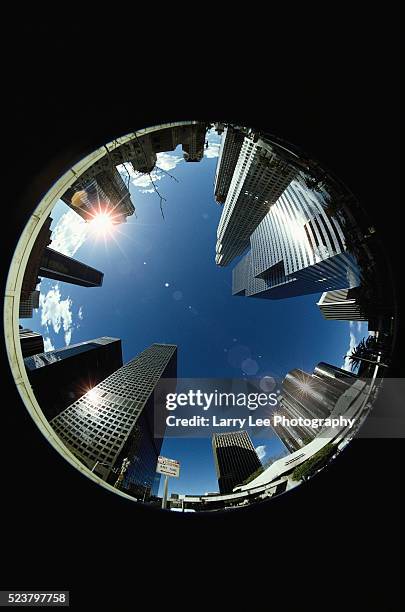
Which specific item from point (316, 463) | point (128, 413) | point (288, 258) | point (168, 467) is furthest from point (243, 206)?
point (128, 413)

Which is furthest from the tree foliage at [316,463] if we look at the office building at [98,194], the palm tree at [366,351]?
the office building at [98,194]

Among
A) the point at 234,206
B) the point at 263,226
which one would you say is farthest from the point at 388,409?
the point at 263,226

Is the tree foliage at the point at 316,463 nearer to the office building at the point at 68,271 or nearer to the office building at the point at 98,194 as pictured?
the office building at the point at 98,194

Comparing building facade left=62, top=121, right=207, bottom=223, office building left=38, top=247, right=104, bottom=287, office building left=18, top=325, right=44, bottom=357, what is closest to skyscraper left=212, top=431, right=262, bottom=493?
office building left=38, top=247, right=104, bottom=287

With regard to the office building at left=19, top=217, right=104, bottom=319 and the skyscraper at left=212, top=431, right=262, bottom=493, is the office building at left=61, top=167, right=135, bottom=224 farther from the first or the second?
the skyscraper at left=212, top=431, right=262, bottom=493

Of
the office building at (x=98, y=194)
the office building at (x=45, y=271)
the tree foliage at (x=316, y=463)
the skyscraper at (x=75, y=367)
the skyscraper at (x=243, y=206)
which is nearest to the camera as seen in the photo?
the office building at (x=45, y=271)

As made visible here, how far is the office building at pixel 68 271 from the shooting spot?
1999 inches

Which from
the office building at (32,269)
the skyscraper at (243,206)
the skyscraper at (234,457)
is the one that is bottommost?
the skyscraper at (234,457)

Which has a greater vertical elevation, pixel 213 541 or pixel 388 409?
pixel 388 409

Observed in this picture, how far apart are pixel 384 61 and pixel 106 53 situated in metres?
4.02

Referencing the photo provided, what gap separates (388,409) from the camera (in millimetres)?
4887

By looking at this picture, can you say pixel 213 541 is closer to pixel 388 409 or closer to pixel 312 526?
pixel 312 526

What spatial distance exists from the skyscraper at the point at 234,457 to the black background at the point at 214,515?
350ft

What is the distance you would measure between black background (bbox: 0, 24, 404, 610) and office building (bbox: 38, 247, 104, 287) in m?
49.0
